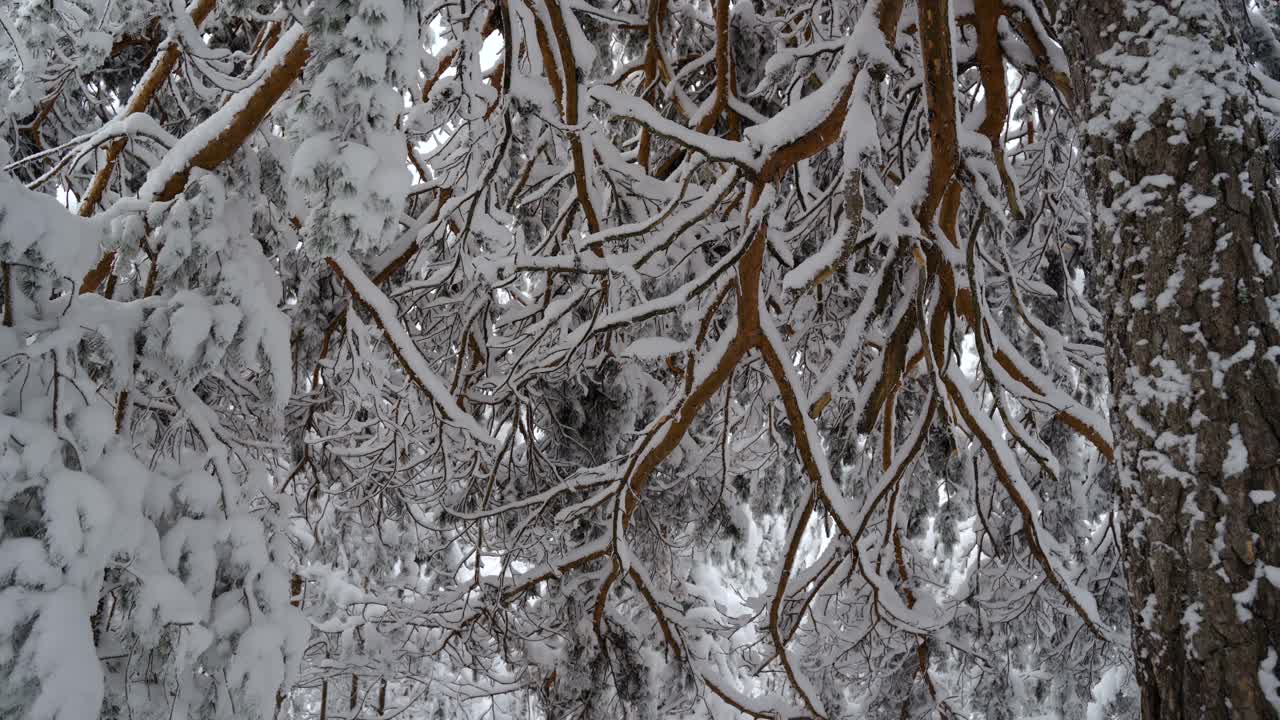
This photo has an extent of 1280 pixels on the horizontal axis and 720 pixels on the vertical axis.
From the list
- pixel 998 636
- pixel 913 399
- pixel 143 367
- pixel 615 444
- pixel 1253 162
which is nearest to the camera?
pixel 1253 162

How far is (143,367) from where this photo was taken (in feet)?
7.14

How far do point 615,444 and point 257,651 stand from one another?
2350mm

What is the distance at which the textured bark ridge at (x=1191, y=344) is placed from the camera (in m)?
1.35

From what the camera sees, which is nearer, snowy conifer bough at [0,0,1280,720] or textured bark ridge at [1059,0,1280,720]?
textured bark ridge at [1059,0,1280,720]

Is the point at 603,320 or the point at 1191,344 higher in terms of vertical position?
the point at 1191,344

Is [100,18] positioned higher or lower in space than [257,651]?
higher

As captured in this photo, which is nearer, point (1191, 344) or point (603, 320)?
point (1191, 344)

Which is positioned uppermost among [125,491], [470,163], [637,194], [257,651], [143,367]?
[637,194]

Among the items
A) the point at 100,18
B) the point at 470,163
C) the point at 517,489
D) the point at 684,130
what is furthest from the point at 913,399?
the point at 100,18

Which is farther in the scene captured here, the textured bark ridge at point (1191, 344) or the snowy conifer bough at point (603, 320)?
the snowy conifer bough at point (603, 320)

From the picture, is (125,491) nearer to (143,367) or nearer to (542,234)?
(143,367)

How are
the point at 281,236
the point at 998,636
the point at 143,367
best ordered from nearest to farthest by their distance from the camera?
the point at 143,367 → the point at 281,236 → the point at 998,636

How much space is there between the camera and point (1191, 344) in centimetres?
146

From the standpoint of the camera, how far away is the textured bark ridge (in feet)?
4.42
